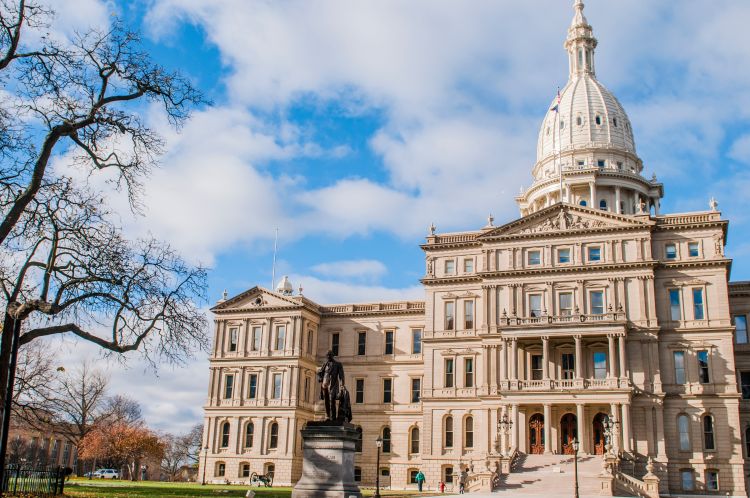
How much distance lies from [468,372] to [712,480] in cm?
1948

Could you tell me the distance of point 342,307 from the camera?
253 ft

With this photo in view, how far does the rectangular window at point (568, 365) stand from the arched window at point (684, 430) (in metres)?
8.07

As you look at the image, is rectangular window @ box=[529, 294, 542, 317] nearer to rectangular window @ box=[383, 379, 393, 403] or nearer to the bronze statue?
rectangular window @ box=[383, 379, 393, 403]

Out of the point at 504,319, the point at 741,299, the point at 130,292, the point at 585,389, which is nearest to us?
the point at 130,292

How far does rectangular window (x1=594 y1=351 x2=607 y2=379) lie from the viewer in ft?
190

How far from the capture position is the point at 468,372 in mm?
63594

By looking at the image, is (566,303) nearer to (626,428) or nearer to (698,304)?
(698,304)

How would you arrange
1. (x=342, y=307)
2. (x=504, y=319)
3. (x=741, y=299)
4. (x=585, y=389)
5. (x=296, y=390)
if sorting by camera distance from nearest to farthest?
1. (x=585, y=389)
2. (x=504, y=319)
3. (x=741, y=299)
4. (x=296, y=390)
5. (x=342, y=307)

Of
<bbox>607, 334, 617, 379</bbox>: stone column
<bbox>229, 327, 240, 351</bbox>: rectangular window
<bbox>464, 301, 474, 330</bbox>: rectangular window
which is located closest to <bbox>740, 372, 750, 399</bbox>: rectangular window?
<bbox>607, 334, 617, 379</bbox>: stone column

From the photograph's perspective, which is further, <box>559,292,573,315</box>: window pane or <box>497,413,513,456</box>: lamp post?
<box>559,292,573,315</box>: window pane

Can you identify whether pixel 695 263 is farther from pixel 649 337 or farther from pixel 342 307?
pixel 342 307

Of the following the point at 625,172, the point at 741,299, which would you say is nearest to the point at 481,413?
the point at 741,299

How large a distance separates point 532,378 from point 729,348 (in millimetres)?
14318

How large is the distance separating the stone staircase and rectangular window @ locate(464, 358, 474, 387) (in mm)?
10389
